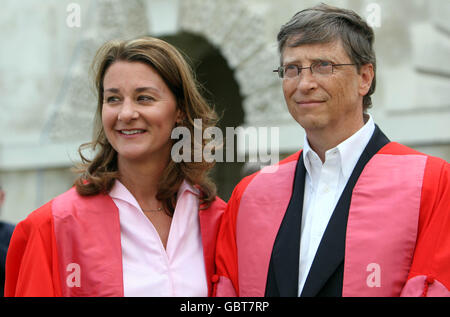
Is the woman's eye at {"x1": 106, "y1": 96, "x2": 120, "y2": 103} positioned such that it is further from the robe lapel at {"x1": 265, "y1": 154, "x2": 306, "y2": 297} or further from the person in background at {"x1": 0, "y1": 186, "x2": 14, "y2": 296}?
the person in background at {"x1": 0, "y1": 186, "x2": 14, "y2": 296}

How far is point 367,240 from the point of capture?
8.11ft

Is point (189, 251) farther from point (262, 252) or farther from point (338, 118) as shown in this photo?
point (338, 118)

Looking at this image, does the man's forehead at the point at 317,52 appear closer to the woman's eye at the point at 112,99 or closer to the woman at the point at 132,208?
the woman at the point at 132,208

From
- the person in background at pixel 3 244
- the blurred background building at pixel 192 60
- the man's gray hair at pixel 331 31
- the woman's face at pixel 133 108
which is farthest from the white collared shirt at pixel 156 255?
the blurred background building at pixel 192 60

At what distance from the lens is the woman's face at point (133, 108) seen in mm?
2762

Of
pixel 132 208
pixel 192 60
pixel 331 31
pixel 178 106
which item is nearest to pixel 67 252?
pixel 132 208

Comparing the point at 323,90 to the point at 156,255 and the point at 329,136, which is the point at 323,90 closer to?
the point at 329,136

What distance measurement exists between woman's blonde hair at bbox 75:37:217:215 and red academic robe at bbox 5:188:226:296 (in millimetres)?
166

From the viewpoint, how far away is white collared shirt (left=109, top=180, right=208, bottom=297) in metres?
2.65

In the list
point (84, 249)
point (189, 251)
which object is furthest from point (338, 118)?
point (84, 249)

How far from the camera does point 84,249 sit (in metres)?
2.60

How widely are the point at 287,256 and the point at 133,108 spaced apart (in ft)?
3.06

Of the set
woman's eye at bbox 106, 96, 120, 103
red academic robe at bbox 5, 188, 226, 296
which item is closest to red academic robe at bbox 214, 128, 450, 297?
red academic robe at bbox 5, 188, 226, 296

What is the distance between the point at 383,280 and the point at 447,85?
3.80 metres
